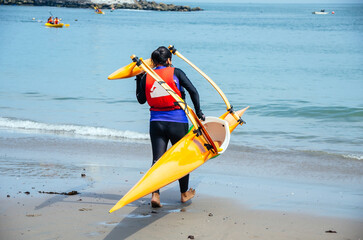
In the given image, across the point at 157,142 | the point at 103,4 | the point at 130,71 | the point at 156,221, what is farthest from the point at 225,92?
the point at 103,4

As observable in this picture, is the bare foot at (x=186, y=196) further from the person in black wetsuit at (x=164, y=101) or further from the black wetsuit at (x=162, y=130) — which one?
the black wetsuit at (x=162, y=130)

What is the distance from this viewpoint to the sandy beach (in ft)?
13.9

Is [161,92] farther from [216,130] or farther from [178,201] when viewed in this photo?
[178,201]

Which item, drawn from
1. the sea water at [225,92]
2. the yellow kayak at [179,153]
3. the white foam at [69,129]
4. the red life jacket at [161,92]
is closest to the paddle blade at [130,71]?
the yellow kayak at [179,153]

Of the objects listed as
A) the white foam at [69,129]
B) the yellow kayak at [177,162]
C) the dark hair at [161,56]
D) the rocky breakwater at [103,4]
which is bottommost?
the rocky breakwater at [103,4]

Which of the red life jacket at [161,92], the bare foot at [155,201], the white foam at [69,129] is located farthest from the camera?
the white foam at [69,129]

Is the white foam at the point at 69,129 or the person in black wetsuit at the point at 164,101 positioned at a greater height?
the person in black wetsuit at the point at 164,101

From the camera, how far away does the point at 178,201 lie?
520cm

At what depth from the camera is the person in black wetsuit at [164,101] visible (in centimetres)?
470

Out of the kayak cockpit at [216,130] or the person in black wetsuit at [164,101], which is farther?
the kayak cockpit at [216,130]

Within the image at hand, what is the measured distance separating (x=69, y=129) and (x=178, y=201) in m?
5.19

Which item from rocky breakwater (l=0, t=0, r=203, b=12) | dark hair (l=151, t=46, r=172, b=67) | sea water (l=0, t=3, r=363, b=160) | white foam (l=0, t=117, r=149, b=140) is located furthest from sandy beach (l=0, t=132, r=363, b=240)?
rocky breakwater (l=0, t=0, r=203, b=12)

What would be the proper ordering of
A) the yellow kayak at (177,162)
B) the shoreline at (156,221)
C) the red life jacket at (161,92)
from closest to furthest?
the shoreline at (156,221)
the yellow kayak at (177,162)
the red life jacket at (161,92)

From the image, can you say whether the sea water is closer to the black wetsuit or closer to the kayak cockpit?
the kayak cockpit
